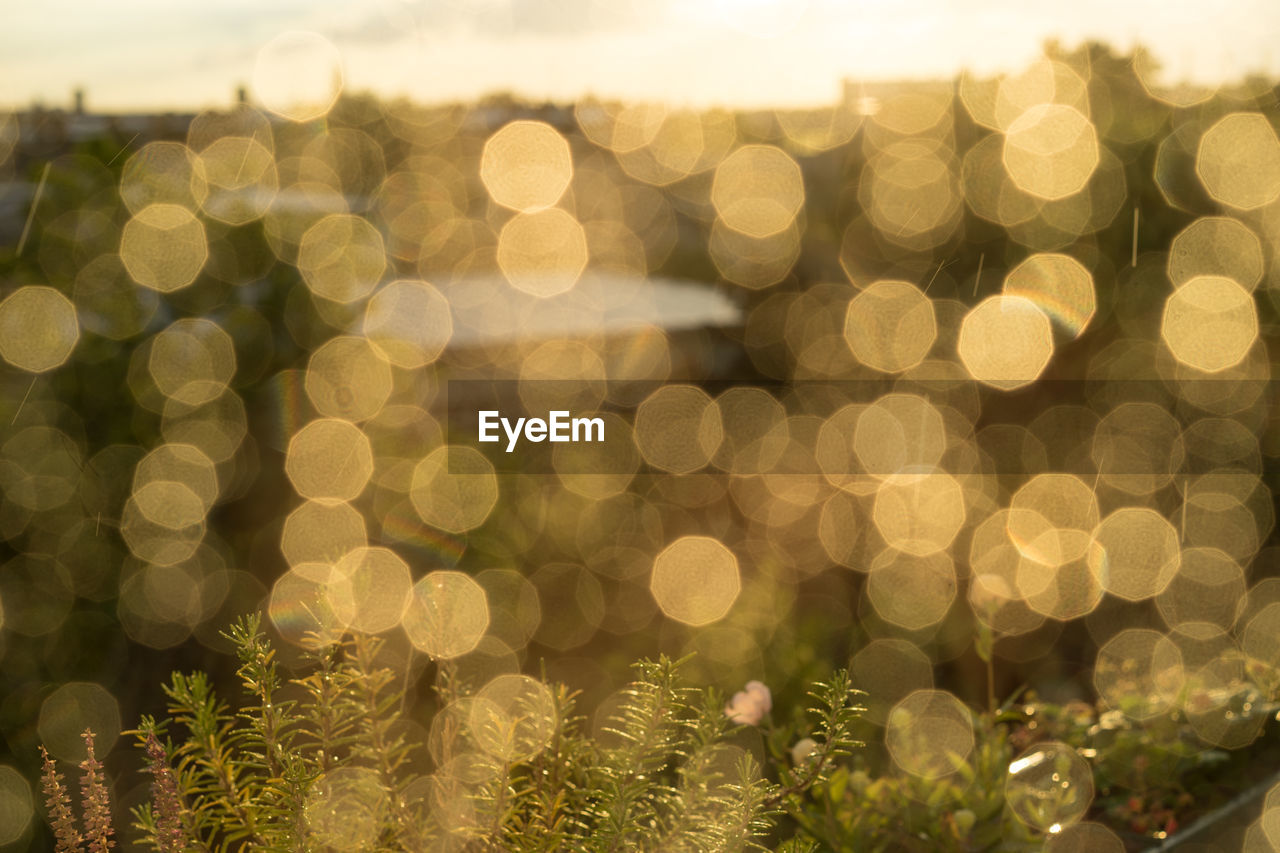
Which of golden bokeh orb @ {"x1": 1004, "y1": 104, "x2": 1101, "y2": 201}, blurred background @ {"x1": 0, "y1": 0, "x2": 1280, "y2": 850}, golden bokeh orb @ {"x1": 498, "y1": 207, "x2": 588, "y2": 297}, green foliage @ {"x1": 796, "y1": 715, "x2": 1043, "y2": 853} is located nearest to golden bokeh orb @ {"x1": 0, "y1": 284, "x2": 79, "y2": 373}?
blurred background @ {"x1": 0, "y1": 0, "x2": 1280, "y2": 850}

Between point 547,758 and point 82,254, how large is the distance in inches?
179

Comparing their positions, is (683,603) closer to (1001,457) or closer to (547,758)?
(547,758)

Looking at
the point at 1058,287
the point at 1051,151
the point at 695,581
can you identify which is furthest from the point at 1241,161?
the point at 695,581

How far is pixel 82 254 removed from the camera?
16.0 ft

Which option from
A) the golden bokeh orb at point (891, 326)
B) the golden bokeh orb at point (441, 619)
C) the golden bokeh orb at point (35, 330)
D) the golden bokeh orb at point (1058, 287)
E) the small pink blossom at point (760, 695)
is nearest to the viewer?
the golden bokeh orb at point (441, 619)

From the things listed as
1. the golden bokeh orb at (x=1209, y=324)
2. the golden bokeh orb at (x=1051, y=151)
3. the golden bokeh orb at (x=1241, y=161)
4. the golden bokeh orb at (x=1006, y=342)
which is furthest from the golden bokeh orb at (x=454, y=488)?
the golden bokeh orb at (x=1241, y=161)

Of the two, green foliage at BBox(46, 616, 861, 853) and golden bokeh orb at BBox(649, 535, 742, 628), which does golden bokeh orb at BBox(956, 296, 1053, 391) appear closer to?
golden bokeh orb at BBox(649, 535, 742, 628)

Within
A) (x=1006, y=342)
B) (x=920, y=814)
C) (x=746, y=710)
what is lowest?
(x=920, y=814)

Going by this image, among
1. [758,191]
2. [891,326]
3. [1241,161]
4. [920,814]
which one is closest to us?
[920,814]

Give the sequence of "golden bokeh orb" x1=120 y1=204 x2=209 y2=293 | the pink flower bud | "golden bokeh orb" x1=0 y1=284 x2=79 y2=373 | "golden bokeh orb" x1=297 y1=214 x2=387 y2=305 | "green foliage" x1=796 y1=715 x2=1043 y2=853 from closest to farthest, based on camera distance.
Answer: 1. "green foliage" x1=796 y1=715 x2=1043 y2=853
2. the pink flower bud
3. "golden bokeh orb" x1=0 y1=284 x2=79 y2=373
4. "golden bokeh orb" x1=120 y1=204 x2=209 y2=293
5. "golden bokeh orb" x1=297 y1=214 x2=387 y2=305

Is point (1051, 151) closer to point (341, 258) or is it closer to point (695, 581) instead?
point (695, 581)

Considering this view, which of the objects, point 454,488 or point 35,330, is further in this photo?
point 454,488

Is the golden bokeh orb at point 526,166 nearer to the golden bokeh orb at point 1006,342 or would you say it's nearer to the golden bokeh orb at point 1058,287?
the golden bokeh orb at point 1006,342

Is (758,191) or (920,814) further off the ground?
(758,191)
